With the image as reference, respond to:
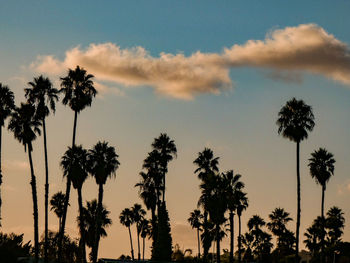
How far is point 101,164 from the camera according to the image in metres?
84.5

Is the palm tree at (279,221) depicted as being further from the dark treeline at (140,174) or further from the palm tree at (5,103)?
the palm tree at (5,103)

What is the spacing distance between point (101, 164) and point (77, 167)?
3.23 m

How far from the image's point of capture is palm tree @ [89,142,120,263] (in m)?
84.0

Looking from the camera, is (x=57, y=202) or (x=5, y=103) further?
(x=57, y=202)

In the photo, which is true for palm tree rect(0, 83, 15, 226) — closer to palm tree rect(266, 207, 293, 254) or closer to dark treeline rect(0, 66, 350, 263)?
dark treeline rect(0, 66, 350, 263)

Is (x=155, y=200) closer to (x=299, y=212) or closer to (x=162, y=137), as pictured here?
(x=162, y=137)

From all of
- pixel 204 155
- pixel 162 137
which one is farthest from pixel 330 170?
pixel 162 137

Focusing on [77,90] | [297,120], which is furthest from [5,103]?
[297,120]

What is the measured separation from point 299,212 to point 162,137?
29037 mm

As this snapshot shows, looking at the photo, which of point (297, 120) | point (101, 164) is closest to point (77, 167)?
point (101, 164)

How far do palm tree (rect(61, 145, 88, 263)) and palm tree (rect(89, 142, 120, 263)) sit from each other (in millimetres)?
1046

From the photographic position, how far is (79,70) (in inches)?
3268

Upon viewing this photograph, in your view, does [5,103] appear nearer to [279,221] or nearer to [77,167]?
[77,167]

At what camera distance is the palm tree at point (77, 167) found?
270 ft
